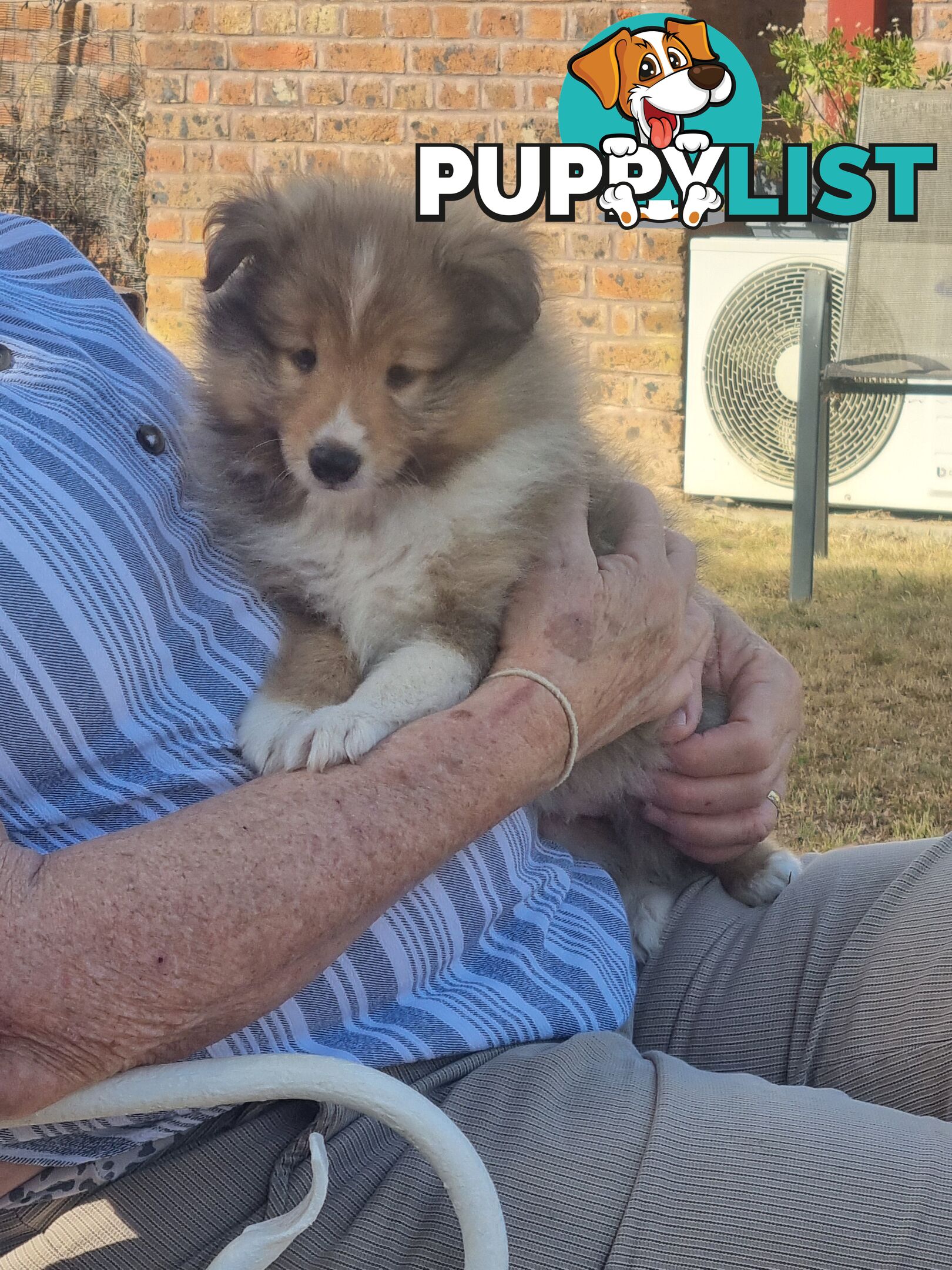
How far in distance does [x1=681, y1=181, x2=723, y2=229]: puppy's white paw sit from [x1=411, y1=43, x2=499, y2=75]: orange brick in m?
1.00

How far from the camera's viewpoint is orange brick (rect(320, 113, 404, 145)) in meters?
5.90

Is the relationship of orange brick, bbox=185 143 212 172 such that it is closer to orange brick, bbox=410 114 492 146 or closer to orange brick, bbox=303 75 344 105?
orange brick, bbox=303 75 344 105

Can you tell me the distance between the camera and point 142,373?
1666 millimetres

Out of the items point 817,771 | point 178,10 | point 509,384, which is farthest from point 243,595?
point 178,10

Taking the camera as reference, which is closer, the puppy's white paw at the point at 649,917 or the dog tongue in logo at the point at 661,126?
the puppy's white paw at the point at 649,917

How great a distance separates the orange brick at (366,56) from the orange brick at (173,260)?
1.03m

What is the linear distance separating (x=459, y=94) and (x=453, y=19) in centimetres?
30

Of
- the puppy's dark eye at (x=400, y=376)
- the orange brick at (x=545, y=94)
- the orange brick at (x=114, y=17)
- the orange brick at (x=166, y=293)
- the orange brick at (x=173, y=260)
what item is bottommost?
the puppy's dark eye at (x=400, y=376)

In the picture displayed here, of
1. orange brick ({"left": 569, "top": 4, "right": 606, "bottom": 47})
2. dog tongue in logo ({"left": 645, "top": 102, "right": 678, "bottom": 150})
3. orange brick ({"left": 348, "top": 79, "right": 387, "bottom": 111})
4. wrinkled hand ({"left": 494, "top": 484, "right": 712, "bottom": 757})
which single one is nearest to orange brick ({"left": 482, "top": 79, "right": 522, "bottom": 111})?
orange brick ({"left": 569, "top": 4, "right": 606, "bottom": 47})

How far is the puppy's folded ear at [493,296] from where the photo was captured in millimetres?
1754

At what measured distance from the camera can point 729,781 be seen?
1871mm

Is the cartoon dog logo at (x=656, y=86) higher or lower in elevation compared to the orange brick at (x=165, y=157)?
higher

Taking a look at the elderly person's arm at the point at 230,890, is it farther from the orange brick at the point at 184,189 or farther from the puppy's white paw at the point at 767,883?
the orange brick at the point at 184,189

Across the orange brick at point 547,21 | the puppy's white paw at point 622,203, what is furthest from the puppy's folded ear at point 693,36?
the puppy's white paw at point 622,203
